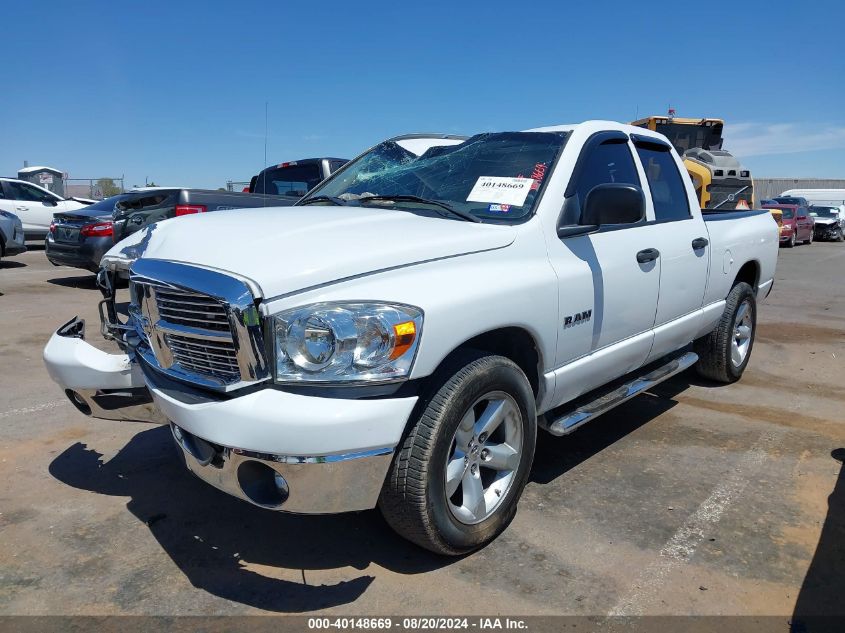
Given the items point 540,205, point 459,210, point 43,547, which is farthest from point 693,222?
point 43,547

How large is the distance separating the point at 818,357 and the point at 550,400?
4928 millimetres

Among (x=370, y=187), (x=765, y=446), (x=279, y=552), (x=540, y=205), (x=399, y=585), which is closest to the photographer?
Result: (x=399, y=585)

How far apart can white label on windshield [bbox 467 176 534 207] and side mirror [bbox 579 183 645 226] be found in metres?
0.32

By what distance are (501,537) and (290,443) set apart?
134cm

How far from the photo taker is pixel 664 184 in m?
4.66

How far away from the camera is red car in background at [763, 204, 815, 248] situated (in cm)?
2445

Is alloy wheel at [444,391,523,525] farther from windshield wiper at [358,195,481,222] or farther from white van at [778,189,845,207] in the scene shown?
white van at [778,189,845,207]

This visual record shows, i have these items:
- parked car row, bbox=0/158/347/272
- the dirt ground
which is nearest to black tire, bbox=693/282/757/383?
the dirt ground

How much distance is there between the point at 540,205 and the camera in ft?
11.2

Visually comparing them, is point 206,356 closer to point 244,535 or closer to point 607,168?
point 244,535

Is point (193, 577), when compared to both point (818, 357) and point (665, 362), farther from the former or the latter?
point (818, 357)

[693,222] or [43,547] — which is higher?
[693,222]

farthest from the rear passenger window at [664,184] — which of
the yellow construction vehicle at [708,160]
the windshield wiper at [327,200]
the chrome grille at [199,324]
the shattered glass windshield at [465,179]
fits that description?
the yellow construction vehicle at [708,160]

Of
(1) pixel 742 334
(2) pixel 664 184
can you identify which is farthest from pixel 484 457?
(1) pixel 742 334
